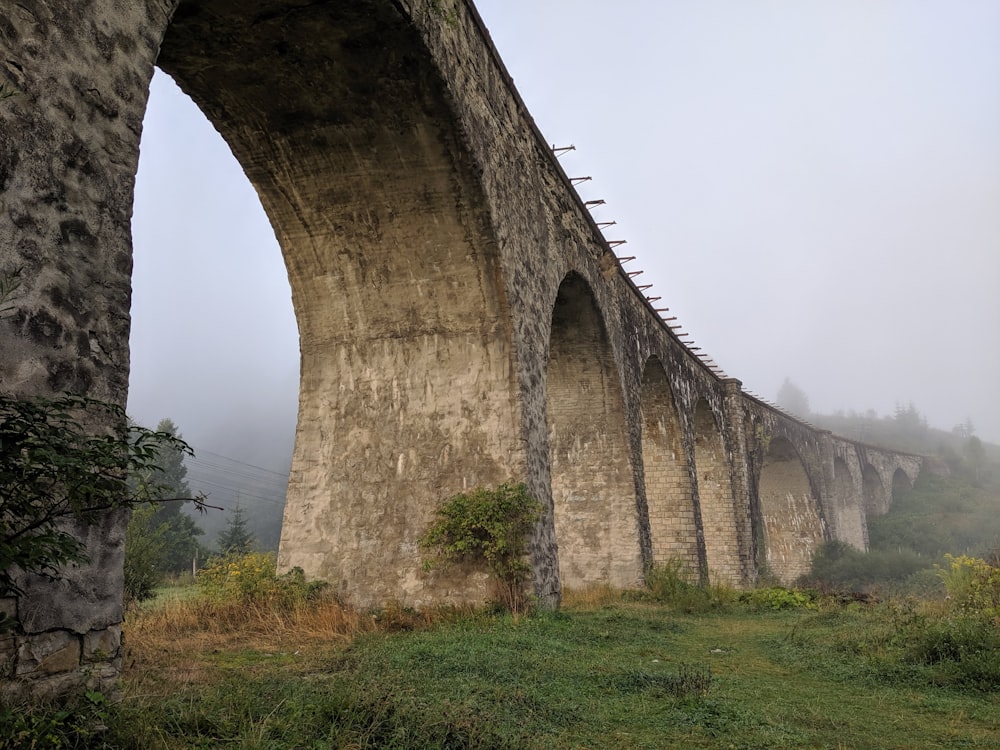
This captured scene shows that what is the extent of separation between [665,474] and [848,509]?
21.9 meters

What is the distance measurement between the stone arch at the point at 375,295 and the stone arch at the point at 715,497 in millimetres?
11107

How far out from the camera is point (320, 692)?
3100 millimetres

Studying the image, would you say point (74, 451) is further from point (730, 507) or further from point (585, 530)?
point (730, 507)

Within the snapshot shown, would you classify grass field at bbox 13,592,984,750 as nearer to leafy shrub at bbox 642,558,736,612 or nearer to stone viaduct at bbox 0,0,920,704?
stone viaduct at bbox 0,0,920,704

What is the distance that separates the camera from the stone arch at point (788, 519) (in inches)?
1008

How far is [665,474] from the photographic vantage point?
14.4m

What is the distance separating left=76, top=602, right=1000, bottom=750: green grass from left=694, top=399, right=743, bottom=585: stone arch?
11881mm

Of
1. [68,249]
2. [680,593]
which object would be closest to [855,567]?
[680,593]

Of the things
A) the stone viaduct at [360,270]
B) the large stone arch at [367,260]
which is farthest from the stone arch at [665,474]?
the large stone arch at [367,260]

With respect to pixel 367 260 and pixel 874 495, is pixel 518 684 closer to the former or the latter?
pixel 367 260

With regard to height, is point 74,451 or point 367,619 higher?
point 74,451

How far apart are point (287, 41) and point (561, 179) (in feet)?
15.4

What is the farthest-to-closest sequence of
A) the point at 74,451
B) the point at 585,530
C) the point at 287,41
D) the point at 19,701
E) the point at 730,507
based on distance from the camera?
the point at 730,507 → the point at 585,530 → the point at 287,41 → the point at 19,701 → the point at 74,451

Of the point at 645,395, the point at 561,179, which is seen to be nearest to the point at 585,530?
the point at 645,395
